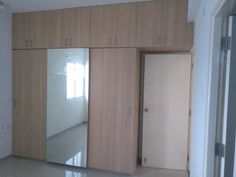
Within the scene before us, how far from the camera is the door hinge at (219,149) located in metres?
1.63

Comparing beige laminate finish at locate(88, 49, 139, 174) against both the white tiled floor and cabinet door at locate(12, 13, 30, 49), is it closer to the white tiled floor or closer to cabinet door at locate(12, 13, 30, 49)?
the white tiled floor

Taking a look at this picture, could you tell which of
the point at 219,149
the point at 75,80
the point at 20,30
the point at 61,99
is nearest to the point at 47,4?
the point at 20,30

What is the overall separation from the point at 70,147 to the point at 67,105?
0.69 meters

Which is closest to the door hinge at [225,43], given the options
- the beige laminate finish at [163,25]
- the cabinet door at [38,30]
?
the beige laminate finish at [163,25]

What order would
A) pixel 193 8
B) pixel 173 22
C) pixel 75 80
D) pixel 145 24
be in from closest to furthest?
pixel 193 8
pixel 173 22
pixel 145 24
pixel 75 80

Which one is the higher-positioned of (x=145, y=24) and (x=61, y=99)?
(x=145, y=24)

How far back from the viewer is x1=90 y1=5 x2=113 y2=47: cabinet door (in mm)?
3438

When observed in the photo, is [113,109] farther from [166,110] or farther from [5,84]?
[5,84]

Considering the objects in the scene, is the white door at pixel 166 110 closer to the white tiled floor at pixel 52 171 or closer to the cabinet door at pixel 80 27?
the white tiled floor at pixel 52 171

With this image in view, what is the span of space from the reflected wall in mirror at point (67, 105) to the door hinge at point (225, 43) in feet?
7.51

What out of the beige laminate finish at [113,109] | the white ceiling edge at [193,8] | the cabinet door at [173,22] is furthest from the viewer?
the beige laminate finish at [113,109]

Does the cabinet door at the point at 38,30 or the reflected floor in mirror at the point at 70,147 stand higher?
the cabinet door at the point at 38,30

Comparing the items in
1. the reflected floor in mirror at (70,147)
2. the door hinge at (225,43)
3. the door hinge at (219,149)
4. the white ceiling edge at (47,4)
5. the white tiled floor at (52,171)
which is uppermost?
the white ceiling edge at (47,4)

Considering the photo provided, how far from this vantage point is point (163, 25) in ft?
10.6
